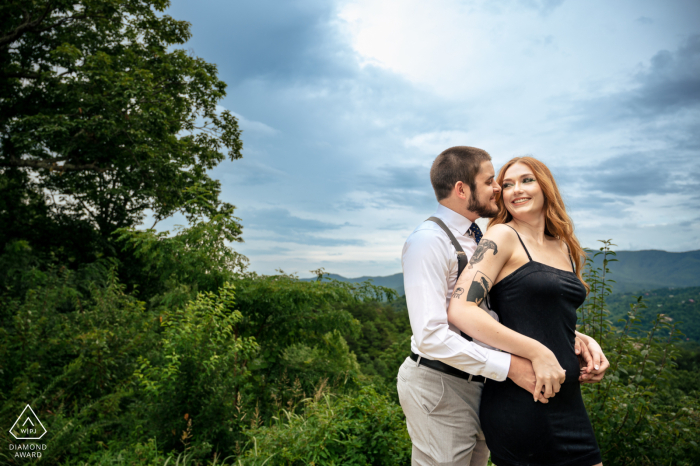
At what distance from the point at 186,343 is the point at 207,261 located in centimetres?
225

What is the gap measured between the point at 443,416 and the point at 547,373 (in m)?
0.53

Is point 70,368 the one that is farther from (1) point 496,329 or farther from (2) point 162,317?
(1) point 496,329

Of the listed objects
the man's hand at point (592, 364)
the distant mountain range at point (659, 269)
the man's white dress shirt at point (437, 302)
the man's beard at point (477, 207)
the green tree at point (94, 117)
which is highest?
the green tree at point (94, 117)

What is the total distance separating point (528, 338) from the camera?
152 cm

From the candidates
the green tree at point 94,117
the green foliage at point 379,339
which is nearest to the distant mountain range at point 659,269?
the green foliage at point 379,339

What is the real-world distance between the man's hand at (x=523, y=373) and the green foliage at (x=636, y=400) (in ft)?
6.86

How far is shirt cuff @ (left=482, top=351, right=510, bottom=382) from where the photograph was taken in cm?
152

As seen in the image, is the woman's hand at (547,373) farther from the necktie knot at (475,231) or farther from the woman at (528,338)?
the necktie knot at (475,231)

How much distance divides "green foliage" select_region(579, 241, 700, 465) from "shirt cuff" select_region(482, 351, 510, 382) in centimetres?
216

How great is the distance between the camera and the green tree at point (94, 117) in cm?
1102

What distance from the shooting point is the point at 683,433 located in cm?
317

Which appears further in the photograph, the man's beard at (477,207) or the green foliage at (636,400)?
the green foliage at (636,400)

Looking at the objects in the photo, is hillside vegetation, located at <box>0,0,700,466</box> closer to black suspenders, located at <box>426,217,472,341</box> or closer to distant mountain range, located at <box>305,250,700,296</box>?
black suspenders, located at <box>426,217,472,341</box>

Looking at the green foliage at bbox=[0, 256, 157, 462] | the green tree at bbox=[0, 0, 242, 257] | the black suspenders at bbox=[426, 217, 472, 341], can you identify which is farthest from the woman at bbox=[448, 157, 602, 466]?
the green tree at bbox=[0, 0, 242, 257]
